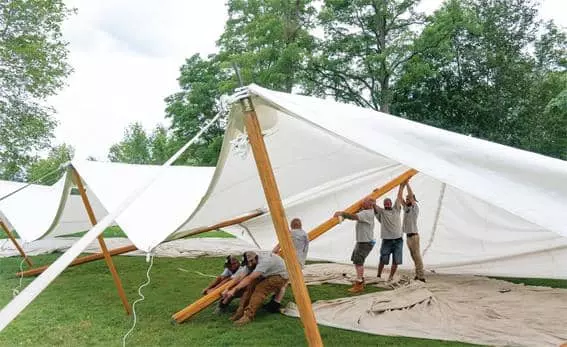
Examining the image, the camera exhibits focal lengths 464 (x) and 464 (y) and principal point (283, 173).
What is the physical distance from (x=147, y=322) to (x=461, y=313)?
2.96 meters

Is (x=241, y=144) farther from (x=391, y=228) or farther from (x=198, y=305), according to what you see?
(x=391, y=228)

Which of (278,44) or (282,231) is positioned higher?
(278,44)

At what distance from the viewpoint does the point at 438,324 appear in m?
4.09

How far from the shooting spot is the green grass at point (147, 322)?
149 inches

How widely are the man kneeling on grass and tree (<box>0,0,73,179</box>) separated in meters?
12.8

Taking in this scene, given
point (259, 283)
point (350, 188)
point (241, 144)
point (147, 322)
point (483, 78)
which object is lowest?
point (147, 322)

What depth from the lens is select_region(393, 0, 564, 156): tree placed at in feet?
63.3

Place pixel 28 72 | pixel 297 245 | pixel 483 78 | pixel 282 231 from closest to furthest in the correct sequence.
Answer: pixel 282 231 < pixel 297 245 < pixel 28 72 < pixel 483 78

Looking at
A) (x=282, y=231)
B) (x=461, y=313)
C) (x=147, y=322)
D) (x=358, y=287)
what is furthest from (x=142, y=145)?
(x=282, y=231)

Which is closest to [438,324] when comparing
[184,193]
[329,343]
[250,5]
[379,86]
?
[329,343]

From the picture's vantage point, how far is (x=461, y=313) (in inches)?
174

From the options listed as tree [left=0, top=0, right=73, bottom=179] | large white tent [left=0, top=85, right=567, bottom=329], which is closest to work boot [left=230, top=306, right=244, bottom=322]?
large white tent [left=0, top=85, right=567, bottom=329]

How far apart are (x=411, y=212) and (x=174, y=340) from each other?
336cm

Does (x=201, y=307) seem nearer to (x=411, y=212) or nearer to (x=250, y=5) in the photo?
(x=411, y=212)
